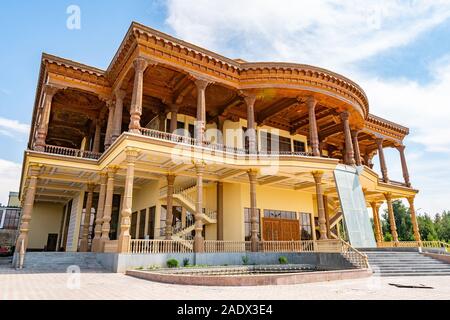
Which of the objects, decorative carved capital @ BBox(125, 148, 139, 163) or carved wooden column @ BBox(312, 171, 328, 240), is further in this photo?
carved wooden column @ BBox(312, 171, 328, 240)

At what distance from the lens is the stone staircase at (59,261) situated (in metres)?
14.5

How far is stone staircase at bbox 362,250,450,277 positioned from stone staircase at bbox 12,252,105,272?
12355mm

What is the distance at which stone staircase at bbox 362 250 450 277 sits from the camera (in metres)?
12.9

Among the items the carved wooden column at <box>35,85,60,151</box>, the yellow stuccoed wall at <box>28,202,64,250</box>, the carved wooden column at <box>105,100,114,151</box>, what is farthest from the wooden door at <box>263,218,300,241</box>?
the yellow stuccoed wall at <box>28,202,64,250</box>

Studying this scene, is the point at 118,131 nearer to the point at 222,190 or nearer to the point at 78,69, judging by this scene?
the point at 78,69

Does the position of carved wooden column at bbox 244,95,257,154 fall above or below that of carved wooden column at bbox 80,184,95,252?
above

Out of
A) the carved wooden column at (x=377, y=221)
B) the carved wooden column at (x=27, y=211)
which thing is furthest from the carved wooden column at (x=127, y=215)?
the carved wooden column at (x=377, y=221)

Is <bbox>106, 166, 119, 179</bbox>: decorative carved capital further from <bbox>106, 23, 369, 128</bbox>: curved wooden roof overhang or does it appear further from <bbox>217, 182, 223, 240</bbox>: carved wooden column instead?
<bbox>217, 182, 223, 240</bbox>: carved wooden column

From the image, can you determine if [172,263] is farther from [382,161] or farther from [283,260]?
[382,161]

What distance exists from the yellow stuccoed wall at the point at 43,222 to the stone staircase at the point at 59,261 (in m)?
13.9

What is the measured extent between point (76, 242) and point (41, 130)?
854cm

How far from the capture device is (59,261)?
15195 millimetres

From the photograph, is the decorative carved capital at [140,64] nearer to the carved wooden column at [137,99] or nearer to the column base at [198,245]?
the carved wooden column at [137,99]
